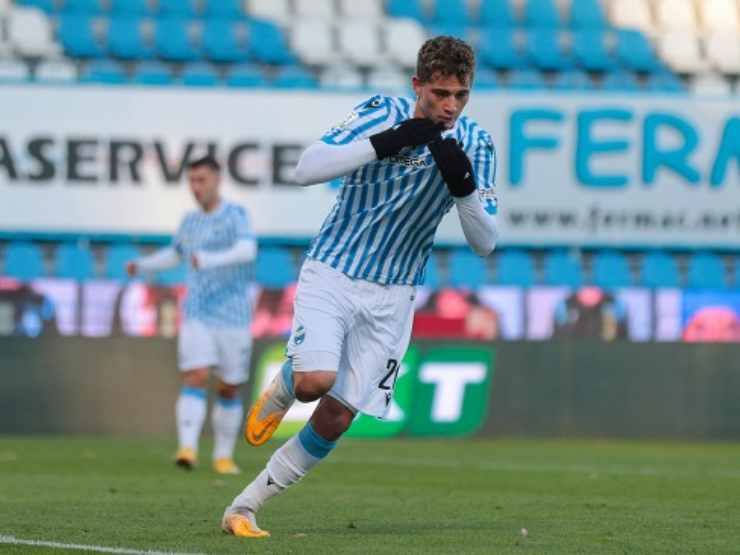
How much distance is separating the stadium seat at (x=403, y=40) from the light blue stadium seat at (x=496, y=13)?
95 cm

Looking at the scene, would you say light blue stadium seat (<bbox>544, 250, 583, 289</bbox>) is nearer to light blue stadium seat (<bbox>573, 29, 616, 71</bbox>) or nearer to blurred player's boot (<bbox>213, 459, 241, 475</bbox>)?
light blue stadium seat (<bbox>573, 29, 616, 71</bbox>)

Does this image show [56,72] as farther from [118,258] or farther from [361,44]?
[361,44]

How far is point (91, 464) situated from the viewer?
12.7 metres

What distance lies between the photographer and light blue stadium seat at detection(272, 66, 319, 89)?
773 inches

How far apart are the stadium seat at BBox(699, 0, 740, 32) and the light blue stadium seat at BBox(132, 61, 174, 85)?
6.49m

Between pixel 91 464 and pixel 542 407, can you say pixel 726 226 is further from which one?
pixel 91 464

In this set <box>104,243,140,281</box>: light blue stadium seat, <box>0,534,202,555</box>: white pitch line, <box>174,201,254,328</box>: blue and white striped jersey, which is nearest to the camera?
<box>0,534,202,555</box>: white pitch line

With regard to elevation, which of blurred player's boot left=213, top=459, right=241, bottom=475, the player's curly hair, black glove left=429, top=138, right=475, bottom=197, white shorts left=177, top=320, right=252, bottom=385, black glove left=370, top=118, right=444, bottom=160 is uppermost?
the player's curly hair

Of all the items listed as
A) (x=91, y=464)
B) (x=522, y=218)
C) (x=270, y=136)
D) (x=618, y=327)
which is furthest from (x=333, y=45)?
(x=91, y=464)

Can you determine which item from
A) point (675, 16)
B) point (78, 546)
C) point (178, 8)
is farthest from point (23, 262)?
point (78, 546)

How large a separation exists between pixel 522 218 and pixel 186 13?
440 centimetres

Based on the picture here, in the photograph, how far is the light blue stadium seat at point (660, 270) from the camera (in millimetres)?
19797

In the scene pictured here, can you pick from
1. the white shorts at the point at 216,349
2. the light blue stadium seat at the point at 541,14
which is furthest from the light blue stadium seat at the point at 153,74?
the white shorts at the point at 216,349

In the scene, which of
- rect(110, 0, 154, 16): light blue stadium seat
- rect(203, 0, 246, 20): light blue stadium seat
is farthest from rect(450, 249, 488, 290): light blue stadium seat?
rect(110, 0, 154, 16): light blue stadium seat
